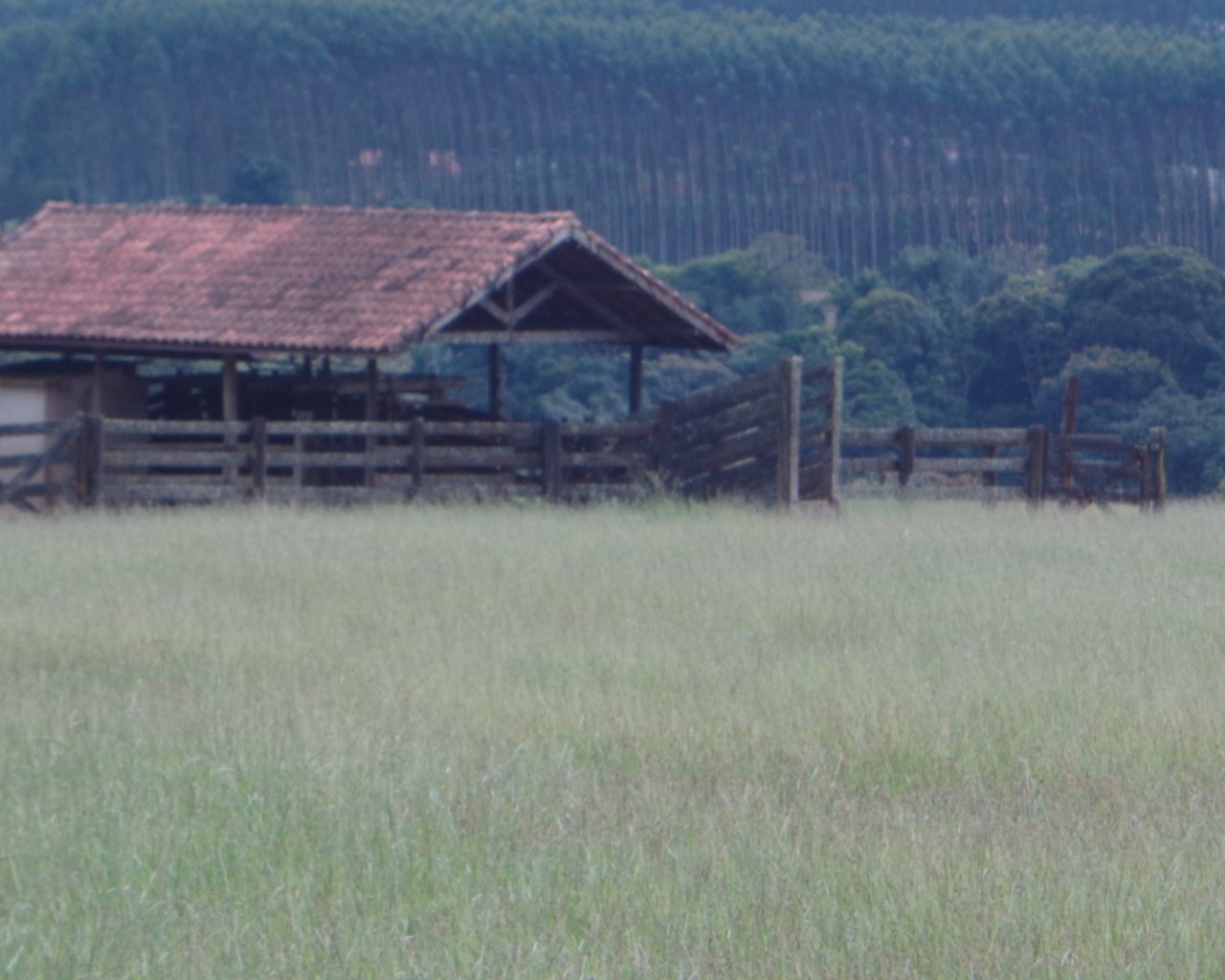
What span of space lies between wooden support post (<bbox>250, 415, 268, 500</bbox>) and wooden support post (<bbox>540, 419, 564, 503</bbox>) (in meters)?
3.06

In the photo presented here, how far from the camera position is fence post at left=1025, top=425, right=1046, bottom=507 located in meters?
20.8

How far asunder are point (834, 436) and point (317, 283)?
6461 millimetres

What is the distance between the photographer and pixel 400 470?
21594 mm

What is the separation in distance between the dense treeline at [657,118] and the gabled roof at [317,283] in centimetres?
2654

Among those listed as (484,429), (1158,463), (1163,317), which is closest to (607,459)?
(484,429)

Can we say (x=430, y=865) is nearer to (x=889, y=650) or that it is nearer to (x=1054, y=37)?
(x=889, y=650)

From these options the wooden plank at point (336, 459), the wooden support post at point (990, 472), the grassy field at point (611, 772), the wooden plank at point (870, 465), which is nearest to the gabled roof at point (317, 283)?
the wooden plank at point (336, 459)

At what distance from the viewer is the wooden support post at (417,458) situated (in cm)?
1958

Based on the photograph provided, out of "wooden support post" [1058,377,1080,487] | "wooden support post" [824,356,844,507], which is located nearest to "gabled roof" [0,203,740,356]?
"wooden support post" [824,356,844,507]

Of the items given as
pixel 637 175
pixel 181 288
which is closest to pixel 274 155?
pixel 637 175

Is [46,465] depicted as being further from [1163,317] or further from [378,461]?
[1163,317]

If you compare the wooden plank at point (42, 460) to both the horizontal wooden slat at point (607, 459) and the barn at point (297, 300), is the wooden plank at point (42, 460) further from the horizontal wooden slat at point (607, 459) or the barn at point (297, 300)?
the horizontal wooden slat at point (607, 459)

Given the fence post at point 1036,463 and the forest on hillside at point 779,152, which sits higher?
the forest on hillside at point 779,152

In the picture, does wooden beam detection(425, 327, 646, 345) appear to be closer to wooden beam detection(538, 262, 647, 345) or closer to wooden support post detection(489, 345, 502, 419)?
wooden beam detection(538, 262, 647, 345)
